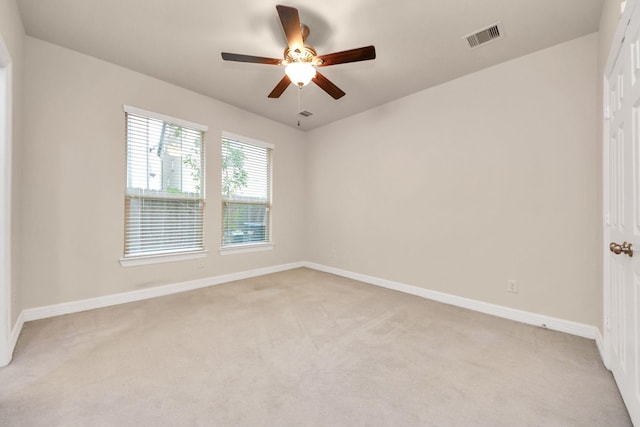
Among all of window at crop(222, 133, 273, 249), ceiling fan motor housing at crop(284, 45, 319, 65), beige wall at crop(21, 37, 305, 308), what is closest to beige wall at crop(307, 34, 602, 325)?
window at crop(222, 133, 273, 249)

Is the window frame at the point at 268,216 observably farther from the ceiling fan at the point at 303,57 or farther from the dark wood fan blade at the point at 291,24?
the dark wood fan blade at the point at 291,24

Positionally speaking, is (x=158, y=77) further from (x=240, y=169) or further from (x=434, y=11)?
(x=434, y=11)

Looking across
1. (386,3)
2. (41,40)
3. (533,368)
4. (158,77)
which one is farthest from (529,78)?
(41,40)

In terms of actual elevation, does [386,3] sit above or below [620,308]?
above

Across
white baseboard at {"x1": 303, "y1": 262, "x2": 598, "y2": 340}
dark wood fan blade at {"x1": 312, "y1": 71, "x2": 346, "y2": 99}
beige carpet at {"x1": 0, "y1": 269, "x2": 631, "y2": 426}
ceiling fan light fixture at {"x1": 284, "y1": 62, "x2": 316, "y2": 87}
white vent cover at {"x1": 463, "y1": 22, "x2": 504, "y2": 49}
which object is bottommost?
beige carpet at {"x1": 0, "y1": 269, "x2": 631, "y2": 426}

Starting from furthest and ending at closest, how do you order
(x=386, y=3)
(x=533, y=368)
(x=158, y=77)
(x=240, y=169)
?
(x=240, y=169) < (x=158, y=77) < (x=386, y=3) < (x=533, y=368)

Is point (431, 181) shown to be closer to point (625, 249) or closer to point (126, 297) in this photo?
point (625, 249)

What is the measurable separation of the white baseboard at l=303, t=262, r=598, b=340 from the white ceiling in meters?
2.66

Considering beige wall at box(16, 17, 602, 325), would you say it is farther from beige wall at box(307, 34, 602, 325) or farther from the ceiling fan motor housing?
the ceiling fan motor housing

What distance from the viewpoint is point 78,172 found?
2.89m

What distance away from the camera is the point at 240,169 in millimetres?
4355

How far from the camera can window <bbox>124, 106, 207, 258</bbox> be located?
3268 millimetres

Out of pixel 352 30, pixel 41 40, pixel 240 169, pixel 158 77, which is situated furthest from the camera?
pixel 240 169

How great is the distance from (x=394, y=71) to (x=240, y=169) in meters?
2.68
